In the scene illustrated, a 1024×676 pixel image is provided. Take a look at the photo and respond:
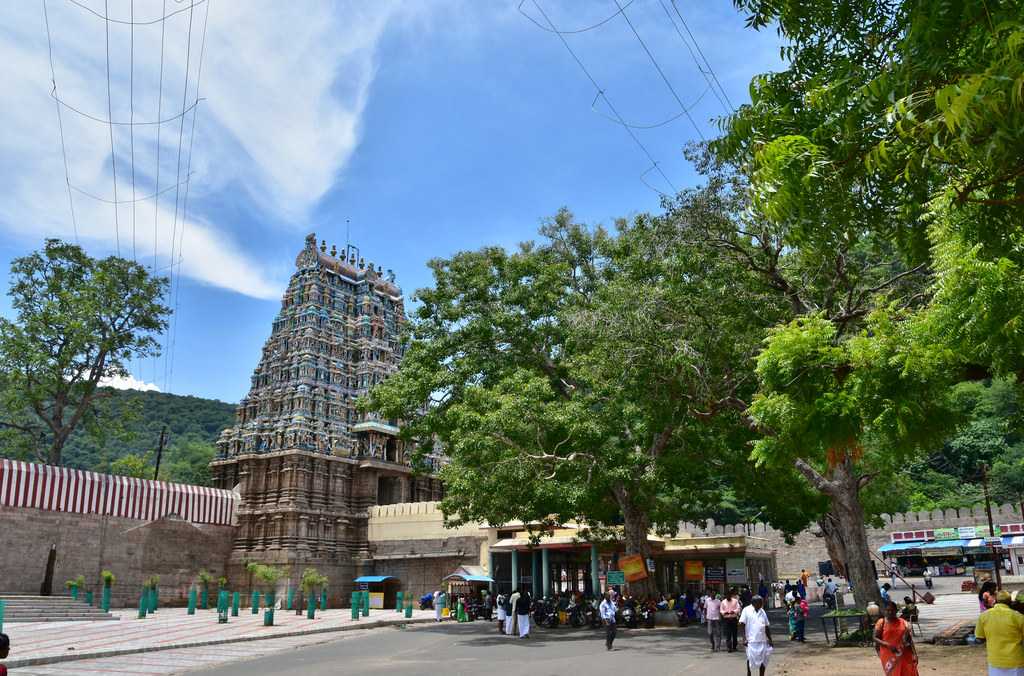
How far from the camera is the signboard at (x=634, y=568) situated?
2309 centimetres

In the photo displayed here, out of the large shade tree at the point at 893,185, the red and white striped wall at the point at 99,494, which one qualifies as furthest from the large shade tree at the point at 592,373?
the red and white striped wall at the point at 99,494

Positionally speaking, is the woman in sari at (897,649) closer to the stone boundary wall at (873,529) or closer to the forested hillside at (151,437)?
the forested hillside at (151,437)

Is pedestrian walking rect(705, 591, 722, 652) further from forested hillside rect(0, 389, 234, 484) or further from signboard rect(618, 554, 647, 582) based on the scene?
forested hillside rect(0, 389, 234, 484)

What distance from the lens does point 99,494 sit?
32.5m

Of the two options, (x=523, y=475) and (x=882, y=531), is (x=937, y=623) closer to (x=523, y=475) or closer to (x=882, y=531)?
(x=523, y=475)

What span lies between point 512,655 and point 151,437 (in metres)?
97.3

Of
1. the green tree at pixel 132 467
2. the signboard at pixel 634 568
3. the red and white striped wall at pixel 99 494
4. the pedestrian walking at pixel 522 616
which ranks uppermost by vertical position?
the green tree at pixel 132 467

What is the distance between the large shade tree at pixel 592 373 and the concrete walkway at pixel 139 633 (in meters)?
6.51

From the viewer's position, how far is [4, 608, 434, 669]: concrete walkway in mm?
17328

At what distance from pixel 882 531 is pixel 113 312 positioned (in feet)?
155

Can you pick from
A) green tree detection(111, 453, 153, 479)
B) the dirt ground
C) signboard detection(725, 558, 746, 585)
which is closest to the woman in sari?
the dirt ground

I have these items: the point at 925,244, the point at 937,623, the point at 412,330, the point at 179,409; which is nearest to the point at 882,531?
the point at 937,623

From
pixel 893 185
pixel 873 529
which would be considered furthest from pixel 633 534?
pixel 873 529

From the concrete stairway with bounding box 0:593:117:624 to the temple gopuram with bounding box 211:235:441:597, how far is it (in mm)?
11603
